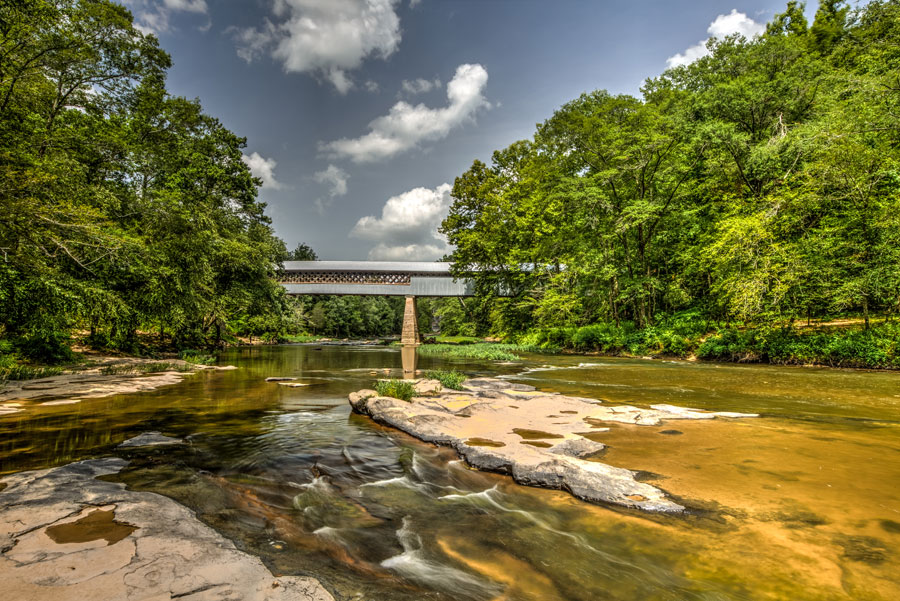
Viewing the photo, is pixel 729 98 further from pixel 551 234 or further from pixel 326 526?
pixel 326 526

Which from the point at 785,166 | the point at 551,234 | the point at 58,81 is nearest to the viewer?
the point at 58,81

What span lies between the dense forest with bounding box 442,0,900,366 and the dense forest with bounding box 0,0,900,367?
12 centimetres

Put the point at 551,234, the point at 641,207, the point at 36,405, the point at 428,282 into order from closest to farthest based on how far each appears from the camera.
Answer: the point at 36,405, the point at 641,207, the point at 551,234, the point at 428,282

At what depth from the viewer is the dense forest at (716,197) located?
14383 mm

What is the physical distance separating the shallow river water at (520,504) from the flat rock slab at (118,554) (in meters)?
Answer: 0.26

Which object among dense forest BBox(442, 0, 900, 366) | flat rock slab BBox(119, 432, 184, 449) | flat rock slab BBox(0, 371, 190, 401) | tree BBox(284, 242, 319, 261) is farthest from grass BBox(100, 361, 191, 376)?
tree BBox(284, 242, 319, 261)

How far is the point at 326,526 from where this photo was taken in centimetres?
329

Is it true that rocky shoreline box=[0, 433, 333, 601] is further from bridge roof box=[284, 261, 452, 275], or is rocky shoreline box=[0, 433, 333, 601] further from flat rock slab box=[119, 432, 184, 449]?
bridge roof box=[284, 261, 452, 275]

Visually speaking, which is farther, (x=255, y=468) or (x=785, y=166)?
(x=785, y=166)

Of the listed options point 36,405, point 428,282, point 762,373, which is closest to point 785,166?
point 762,373

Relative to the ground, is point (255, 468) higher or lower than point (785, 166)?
lower

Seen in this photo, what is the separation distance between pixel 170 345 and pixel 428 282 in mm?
22977

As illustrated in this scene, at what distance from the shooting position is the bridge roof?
40.3 m

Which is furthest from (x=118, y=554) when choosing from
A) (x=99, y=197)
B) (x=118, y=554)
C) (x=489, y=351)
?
(x=489, y=351)
